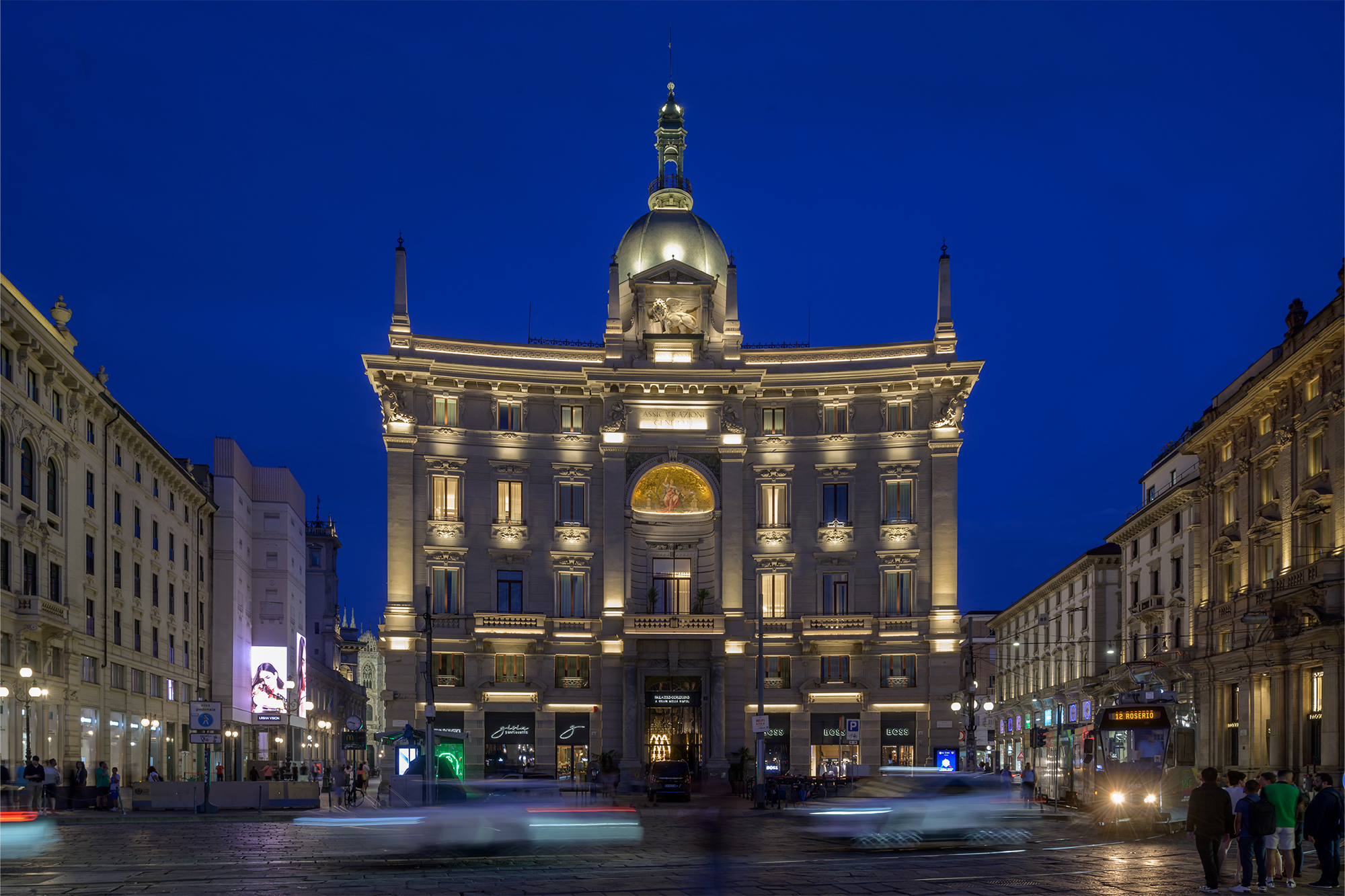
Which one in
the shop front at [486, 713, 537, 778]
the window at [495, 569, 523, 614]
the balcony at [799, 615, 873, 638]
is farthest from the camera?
the window at [495, 569, 523, 614]

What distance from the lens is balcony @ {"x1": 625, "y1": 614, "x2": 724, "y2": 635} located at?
2702 inches

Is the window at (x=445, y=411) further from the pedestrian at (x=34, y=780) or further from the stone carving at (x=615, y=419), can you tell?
the pedestrian at (x=34, y=780)

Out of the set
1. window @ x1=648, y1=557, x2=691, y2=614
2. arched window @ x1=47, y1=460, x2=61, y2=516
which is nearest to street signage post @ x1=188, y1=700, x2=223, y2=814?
arched window @ x1=47, y1=460, x2=61, y2=516

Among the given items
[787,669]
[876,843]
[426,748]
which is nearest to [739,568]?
[787,669]

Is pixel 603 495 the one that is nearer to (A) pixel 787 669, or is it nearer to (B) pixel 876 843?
(A) pixel 787 669

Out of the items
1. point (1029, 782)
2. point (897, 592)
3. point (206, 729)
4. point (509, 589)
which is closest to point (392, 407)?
point (509, 589)

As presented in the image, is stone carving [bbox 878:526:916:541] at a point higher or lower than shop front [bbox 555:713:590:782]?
higher

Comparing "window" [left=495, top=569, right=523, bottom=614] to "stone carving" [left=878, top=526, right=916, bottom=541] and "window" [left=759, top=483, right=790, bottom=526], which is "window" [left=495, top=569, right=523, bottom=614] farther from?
"stone carving" [left=878, top=526, right=916, bottom=541]

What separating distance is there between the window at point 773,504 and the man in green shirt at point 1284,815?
4896 centimetres

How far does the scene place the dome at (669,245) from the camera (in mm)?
78062

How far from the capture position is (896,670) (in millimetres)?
A: 70062

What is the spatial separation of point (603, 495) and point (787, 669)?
12723 millimetres

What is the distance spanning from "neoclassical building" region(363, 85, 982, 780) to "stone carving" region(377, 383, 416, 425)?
0.31 ft

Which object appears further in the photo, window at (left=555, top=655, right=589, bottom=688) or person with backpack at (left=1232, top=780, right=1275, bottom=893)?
window at (left=555, top=655, right=589, bottom=688)
